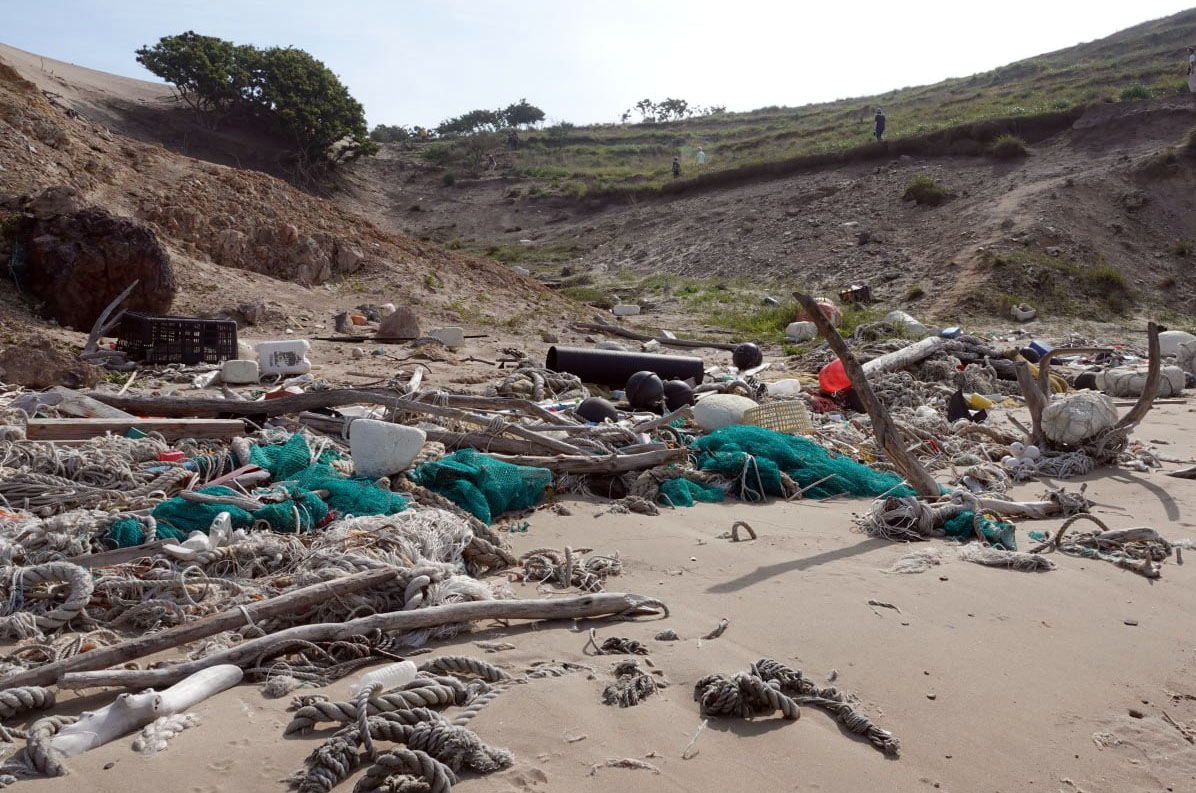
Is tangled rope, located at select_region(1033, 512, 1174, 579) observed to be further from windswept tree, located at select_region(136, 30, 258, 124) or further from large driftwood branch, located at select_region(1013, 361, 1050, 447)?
windswept tree, located at select_region(136, 30, 258, 124)

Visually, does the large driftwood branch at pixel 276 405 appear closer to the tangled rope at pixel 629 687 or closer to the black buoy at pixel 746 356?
the tangled rope at pixel 629 687

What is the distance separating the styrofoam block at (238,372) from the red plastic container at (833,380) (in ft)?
16.3

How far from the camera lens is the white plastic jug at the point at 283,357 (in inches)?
311

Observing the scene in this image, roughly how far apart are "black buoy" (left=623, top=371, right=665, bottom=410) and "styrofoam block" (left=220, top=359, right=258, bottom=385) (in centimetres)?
323

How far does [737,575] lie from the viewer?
3.65 m

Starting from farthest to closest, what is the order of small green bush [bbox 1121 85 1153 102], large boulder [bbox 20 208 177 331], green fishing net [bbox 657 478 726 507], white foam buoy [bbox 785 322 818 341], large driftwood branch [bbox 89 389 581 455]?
1. small green bush [bbox 1121 85 1153 102]
2. white foam buoy [bbox 785 322 818 341]
3. large boulder [bbox 20 208 177 331]
4. large driftwood branch [bbox 89 389 581 455]
5. green fishing net [bbox 657 478 726 507]

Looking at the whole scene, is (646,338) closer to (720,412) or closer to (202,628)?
(720,412)

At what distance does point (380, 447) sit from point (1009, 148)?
69.7 feet

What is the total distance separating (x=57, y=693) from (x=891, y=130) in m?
27.9

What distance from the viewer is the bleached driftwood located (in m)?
2.20

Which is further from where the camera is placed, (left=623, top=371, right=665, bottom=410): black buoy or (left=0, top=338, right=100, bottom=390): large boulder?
(left=623, top=371, right=665, bottom=410): black buoy

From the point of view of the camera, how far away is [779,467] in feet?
17.1

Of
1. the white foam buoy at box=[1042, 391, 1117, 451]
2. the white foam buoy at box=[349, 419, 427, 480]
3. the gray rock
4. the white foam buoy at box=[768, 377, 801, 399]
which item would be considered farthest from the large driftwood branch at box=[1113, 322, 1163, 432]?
the gray rock

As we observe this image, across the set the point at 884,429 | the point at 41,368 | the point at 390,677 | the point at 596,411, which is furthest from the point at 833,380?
the point at 41,368
